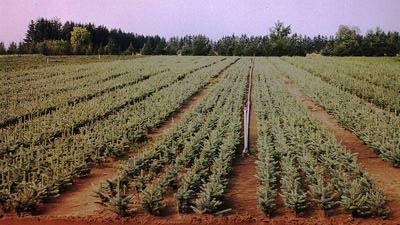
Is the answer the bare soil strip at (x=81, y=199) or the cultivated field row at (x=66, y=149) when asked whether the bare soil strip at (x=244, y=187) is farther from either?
the cultivated field row at (x=66, y=149)

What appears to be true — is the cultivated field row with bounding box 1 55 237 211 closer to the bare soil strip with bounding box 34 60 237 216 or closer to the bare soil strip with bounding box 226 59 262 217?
the bare soil strip with bounding box 34 60 237 216

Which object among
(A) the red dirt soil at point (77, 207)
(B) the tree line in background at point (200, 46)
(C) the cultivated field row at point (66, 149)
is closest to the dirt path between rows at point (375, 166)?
(A) the red dirt soil at point (77, 207)

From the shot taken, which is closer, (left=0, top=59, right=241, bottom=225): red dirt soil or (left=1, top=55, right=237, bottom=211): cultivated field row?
(left=0, top=59, right=241, bottom=225): red dirt soil

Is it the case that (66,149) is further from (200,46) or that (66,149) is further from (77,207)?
(200,46)

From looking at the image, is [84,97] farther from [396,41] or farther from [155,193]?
[396,41]

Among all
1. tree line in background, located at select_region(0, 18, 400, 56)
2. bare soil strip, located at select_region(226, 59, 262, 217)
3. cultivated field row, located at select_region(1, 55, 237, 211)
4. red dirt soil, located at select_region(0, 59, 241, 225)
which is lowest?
red dirt soil, located at select_region(0, 59, 241, 225)

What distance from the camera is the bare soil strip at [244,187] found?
28.7ft

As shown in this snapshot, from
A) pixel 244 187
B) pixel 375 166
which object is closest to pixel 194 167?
pixel 244 187

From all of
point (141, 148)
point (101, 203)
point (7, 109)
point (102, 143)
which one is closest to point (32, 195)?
point (101, 203)

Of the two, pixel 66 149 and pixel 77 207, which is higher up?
pixel 66 149

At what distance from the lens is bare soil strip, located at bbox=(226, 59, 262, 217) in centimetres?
873

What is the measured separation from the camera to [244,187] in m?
9.95

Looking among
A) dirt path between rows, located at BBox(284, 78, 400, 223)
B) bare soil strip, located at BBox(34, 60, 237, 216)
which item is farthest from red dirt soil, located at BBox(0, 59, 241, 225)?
dirt path between rows, located at BBox(284, 78, 400, 223)

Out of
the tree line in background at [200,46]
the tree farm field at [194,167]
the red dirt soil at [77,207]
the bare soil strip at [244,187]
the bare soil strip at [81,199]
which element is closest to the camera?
the red dirt soil at [77,207]
